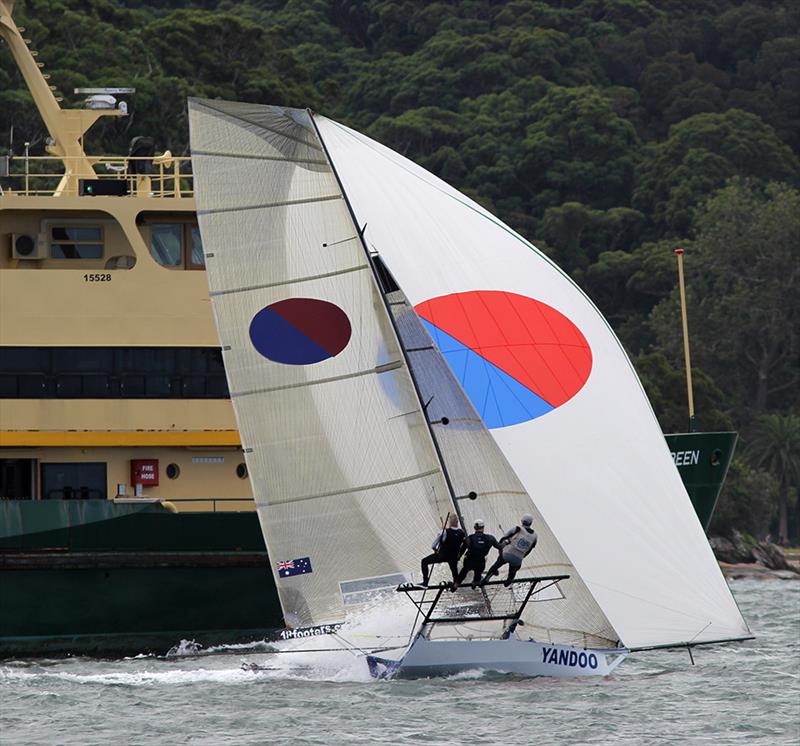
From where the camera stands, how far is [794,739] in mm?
17188

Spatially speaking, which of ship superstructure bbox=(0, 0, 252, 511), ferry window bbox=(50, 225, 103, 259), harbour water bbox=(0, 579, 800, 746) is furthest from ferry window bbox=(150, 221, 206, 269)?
harbour water bbox=(0, 579, 800, 746)

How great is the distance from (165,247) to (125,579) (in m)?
4.94

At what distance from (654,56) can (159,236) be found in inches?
3018

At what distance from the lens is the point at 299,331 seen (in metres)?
21.2

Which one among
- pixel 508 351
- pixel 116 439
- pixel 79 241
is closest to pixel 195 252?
pixel 79 241

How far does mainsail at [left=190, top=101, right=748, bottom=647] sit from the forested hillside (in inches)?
1523

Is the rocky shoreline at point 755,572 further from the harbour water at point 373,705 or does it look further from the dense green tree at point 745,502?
the harbour water at point 373,705

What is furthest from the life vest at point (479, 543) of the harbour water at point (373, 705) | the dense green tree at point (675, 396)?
the dense green tree at point (675, 396)

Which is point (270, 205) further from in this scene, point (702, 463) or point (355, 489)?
point (702, 463)

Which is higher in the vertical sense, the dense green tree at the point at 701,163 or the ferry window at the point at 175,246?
the dense green tree at the point at 701,163

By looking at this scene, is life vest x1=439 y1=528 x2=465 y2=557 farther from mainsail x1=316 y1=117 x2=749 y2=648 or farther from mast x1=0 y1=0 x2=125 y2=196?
mast x1=0 y1=0 x2=125 y2=196

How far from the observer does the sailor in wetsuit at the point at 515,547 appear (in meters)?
19.4

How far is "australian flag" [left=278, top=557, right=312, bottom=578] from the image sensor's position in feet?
68.6

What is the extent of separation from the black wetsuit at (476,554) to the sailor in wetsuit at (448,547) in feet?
0.31
